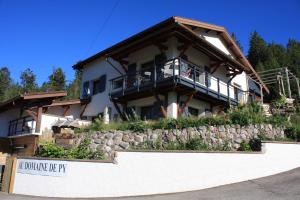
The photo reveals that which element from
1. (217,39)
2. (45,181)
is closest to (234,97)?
(217,39)

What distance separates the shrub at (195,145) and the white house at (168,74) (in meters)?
3.41

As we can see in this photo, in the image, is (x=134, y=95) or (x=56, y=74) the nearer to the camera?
(x=134, y=95)

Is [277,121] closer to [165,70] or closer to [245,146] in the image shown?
[245,146]

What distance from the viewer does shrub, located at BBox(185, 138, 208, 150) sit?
13.2m

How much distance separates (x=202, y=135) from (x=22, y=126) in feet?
43.8

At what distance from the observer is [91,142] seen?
51.8ft

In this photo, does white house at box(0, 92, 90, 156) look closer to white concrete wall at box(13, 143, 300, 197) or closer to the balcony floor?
the balcony floor

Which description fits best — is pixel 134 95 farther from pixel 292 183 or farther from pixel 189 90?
pixel 292 183

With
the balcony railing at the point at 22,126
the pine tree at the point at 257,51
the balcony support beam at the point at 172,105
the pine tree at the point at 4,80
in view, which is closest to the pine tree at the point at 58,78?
the pine tree at the point at 4,80

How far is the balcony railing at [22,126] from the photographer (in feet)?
A: 67.6

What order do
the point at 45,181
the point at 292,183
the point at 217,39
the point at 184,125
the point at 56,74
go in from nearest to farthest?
the point at 292,183 → the point at 45,181 → the point at 184,125 → the point at 217,39 → the point at 56,74

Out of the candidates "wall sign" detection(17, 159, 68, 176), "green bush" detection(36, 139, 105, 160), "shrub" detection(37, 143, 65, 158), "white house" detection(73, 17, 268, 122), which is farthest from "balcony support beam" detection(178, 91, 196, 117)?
"wall sign" detection(17, 159, 68, 176)

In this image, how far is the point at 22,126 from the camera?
21328 mm

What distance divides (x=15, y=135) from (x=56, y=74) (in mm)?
41123
